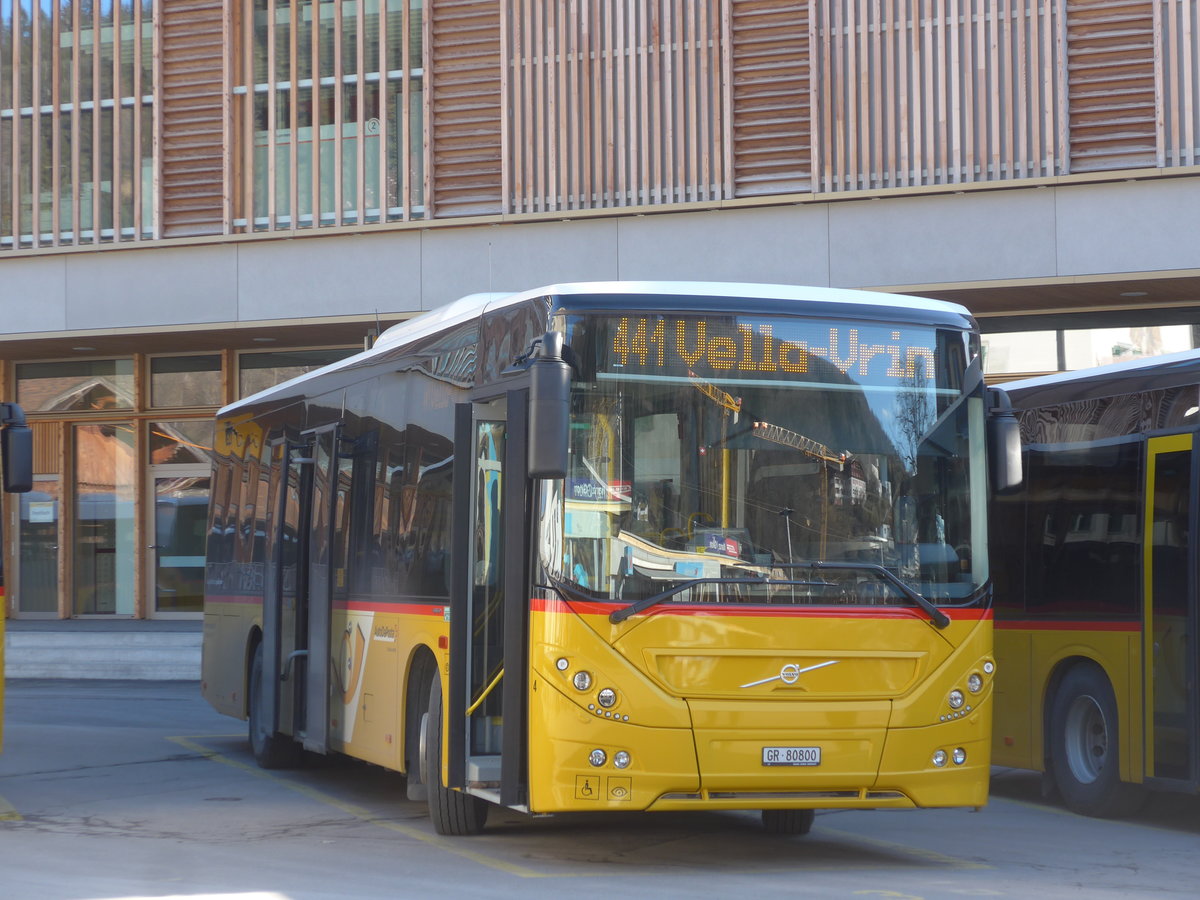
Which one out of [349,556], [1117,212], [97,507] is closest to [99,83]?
[97,507]

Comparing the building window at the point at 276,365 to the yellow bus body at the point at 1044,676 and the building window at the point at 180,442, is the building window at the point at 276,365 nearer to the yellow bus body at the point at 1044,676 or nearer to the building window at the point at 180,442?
the building window at the point at 180,442

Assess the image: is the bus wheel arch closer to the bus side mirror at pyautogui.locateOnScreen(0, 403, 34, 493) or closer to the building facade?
the bus side mirror at pyautogui.locateOnScreen(0, 403, 34, 493)

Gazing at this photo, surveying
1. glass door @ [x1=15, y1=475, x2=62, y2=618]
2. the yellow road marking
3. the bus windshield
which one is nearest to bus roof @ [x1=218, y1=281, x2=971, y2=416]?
the bus windshield

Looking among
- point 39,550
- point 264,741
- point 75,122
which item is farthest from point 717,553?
point 39,550

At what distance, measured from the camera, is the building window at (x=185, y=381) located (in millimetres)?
27172

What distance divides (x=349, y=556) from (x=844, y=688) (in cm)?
417

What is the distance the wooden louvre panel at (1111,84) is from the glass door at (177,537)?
14351 mm

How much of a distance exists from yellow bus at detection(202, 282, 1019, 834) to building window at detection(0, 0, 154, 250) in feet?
56.7

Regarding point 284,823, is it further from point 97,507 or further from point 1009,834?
point 97,507

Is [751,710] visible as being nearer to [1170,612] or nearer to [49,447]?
[1170,612]

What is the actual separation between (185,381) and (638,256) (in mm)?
8857

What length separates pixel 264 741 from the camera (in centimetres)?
1367

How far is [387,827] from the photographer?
10414 mm

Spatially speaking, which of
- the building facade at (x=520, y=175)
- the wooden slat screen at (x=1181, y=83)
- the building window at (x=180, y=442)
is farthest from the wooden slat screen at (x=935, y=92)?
the building window at (x=180, y=442)
